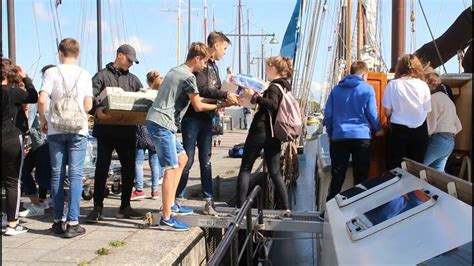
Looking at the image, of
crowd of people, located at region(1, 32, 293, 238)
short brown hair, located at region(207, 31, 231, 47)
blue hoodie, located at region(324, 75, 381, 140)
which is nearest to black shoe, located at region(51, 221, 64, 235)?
crowd of people, located at region(1, 32, 293, 238)

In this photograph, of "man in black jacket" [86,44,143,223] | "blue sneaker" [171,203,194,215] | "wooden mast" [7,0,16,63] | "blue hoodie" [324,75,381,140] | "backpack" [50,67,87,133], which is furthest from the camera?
"wooden mast" [7,0,16,63]

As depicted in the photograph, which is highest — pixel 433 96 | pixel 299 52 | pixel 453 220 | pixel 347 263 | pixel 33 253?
pixel 299 52

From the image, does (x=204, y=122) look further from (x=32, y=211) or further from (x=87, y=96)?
(x=32, y=211)

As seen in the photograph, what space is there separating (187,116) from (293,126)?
3.55 ft

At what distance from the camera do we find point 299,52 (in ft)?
34.4

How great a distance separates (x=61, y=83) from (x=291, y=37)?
687cm

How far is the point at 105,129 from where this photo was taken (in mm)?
5262

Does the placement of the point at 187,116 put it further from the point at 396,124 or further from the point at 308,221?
the point at 396,124

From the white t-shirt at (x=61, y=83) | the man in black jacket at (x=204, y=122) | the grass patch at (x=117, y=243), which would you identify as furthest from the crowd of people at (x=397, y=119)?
the white t-shirt at (x=61, y=83)

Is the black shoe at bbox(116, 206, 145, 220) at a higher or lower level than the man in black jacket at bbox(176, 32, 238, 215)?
lower

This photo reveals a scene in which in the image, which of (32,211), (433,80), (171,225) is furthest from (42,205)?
(433,80)

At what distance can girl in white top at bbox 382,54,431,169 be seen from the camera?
17.0ft

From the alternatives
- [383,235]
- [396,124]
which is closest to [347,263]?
[383,235]

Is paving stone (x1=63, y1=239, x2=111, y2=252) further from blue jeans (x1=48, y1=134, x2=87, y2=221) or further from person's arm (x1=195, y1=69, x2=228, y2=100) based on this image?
person's arm (x1=195, y1=69, x2=228, y2=100)
